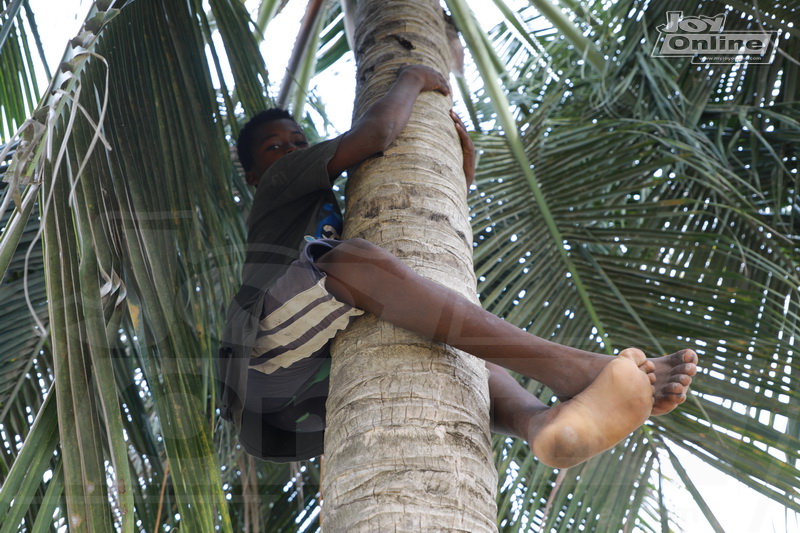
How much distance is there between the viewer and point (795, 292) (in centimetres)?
300

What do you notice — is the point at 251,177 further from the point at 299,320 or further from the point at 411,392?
the point at 411,392

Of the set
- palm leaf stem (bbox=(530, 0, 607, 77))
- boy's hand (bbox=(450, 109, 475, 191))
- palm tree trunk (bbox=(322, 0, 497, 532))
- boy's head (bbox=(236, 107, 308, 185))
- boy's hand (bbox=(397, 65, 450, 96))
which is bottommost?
palm tree trunk (bbox=(322, 0, 497, 532))

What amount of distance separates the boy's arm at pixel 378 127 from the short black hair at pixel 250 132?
765 mm

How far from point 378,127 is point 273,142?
922 millimetres

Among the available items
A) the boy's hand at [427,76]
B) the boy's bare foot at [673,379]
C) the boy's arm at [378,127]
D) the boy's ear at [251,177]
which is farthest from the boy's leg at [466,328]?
the boy's ear at [251,177]

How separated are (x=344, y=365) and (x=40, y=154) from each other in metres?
0.71

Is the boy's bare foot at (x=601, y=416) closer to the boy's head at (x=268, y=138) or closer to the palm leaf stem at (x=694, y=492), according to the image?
the palm leaf stem at (x=694, y=492)

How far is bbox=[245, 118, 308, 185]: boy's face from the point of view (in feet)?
9.48

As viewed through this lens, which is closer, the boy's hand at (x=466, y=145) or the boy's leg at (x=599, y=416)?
the boy's leg at (x=599, y=416)

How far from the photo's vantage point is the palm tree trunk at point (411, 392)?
134cm

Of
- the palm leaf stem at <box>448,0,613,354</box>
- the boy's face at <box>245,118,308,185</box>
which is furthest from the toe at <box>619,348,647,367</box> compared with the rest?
the boy's face at <box>245,118,308,185</box>

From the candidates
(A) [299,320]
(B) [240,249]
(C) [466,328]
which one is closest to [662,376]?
(C) [466,328]

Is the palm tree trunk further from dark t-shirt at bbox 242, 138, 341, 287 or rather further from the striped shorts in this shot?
dark t-shirt at bbox 242, 138, 341, 287

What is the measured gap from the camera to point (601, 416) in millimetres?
1605
